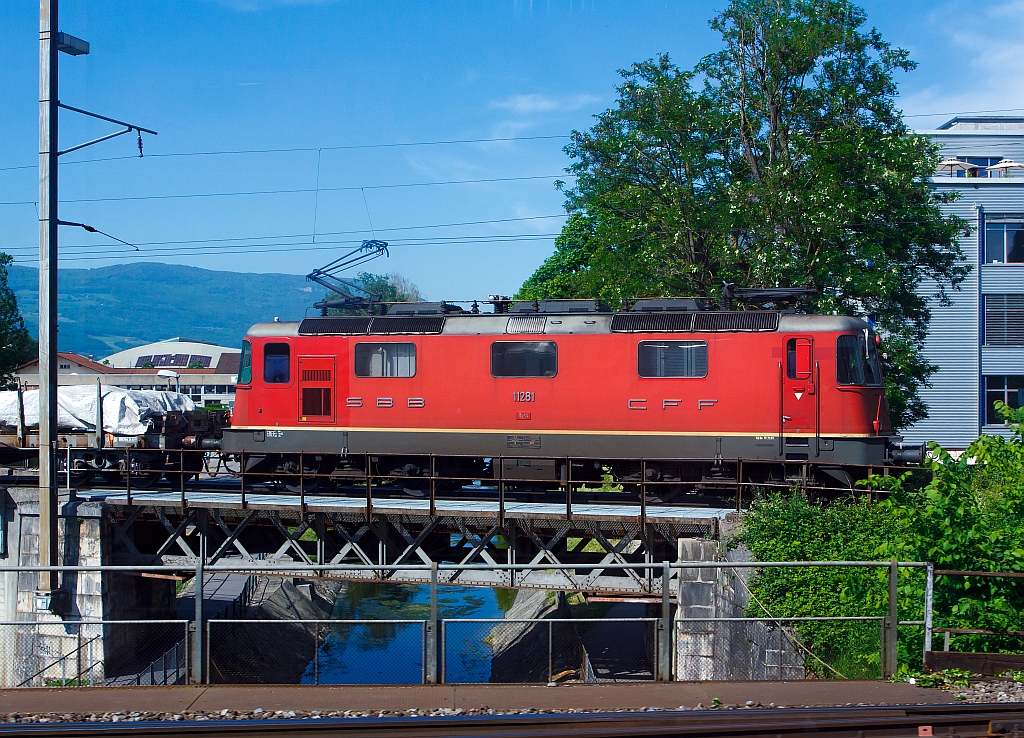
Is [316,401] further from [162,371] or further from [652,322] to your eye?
[162,371]

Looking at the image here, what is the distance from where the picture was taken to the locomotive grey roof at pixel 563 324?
16.1m

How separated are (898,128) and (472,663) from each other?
16929 millimetres

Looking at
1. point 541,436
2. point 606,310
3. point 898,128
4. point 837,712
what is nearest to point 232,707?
point 837,712

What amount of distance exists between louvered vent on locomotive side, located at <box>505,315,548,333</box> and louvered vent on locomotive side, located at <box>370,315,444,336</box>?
1.50 meters

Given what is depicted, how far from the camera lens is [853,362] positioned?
15.8m

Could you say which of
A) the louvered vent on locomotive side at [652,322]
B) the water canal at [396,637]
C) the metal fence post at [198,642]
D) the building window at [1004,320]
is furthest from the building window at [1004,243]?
the metal fence post at [198,642]

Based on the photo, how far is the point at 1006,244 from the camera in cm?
3594

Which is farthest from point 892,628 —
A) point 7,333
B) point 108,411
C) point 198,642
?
point 7,333

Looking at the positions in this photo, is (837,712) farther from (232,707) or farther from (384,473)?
(384,473)

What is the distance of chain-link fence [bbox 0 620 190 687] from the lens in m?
14.4

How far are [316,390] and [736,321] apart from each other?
8.87 metres

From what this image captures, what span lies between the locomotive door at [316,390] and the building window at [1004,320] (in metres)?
30.7

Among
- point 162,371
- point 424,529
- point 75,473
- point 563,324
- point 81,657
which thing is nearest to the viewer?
point 424,529

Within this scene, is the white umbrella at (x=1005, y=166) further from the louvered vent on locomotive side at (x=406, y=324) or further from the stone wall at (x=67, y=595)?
the stone wall at (x=67, y=595)
